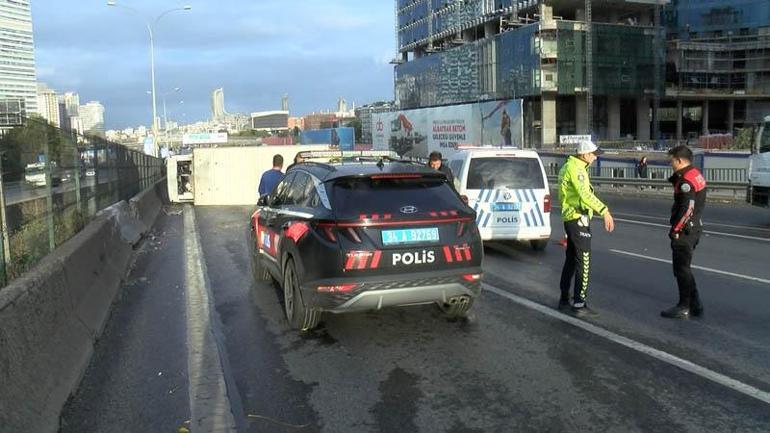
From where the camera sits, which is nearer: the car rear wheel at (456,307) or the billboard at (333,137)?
the car rear wheel at (456,307)

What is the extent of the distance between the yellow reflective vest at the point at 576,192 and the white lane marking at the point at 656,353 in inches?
40.7

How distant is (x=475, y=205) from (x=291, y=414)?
7.24m

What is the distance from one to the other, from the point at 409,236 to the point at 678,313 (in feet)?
9.45

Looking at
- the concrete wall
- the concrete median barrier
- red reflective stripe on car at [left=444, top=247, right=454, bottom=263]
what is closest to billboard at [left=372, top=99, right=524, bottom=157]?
the concrete wall

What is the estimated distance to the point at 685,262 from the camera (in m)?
6.69

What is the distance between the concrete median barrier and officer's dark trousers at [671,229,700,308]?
5577 millimetres

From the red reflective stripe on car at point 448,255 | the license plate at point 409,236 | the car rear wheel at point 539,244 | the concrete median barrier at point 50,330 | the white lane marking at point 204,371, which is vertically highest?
the license plate at point 409,236

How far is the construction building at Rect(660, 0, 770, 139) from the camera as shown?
8594 cm

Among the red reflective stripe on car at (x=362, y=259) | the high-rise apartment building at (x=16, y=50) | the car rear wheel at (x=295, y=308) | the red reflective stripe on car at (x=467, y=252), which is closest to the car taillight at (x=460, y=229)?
the red reflective stripe on car at (x=467, y=252)

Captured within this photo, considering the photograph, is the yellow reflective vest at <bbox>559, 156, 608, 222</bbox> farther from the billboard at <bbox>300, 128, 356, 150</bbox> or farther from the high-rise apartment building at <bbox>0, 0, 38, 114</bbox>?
the billboard at <bbox>300, 128, 356, 150</bbox>

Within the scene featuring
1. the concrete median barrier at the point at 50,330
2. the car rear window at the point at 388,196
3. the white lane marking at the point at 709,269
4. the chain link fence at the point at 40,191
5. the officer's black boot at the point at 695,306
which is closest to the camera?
the concrete median barrier at the point at 50,330

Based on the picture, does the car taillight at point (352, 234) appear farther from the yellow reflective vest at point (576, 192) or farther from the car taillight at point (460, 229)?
the yellow reflective vest at point (576, 192)

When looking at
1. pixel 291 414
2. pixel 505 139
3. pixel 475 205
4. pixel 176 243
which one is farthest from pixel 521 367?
pixel 505 139

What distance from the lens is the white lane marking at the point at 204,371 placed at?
4.53 meters
